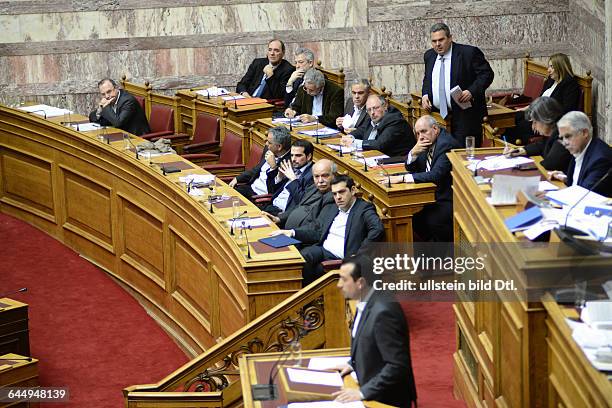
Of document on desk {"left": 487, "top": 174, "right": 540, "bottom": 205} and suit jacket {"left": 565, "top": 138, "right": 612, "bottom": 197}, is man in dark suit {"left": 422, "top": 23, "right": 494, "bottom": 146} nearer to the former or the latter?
suit jacket {"left": 565, "top": 138, "right": 612, "bottom": 197}

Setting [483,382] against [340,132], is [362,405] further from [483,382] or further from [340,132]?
[340,132]

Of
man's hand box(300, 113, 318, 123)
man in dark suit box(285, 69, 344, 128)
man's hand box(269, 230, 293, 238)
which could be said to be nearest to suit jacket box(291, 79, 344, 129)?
man in dark suit box(285, 69, 344, 128)

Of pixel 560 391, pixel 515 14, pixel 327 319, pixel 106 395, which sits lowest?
pixel 106 395

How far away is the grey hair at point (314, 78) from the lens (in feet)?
32.8

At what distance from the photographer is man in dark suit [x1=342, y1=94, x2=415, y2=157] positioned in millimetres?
8742

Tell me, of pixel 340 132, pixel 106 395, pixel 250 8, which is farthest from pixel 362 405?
pixel 250 8

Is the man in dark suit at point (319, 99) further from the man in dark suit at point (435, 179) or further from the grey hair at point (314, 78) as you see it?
the man in dark suit at point (435, 179)

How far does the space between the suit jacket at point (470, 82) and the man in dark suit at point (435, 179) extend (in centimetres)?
164

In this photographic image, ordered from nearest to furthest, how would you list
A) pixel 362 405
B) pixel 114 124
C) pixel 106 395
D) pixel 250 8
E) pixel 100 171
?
pixel 362 405
pixel 106 395
pixel 100 171
pixel 114 124
pixel 250 8

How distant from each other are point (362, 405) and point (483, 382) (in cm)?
86

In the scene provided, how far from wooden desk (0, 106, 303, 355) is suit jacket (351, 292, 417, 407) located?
1760 mm

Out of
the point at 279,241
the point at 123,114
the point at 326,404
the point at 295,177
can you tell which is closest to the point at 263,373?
the point at 326,404

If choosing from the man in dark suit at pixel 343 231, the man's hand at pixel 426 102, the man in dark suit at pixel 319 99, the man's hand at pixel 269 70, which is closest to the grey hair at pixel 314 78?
the man in dark suit at pixel 319 99

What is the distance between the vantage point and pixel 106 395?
754 centimetres
